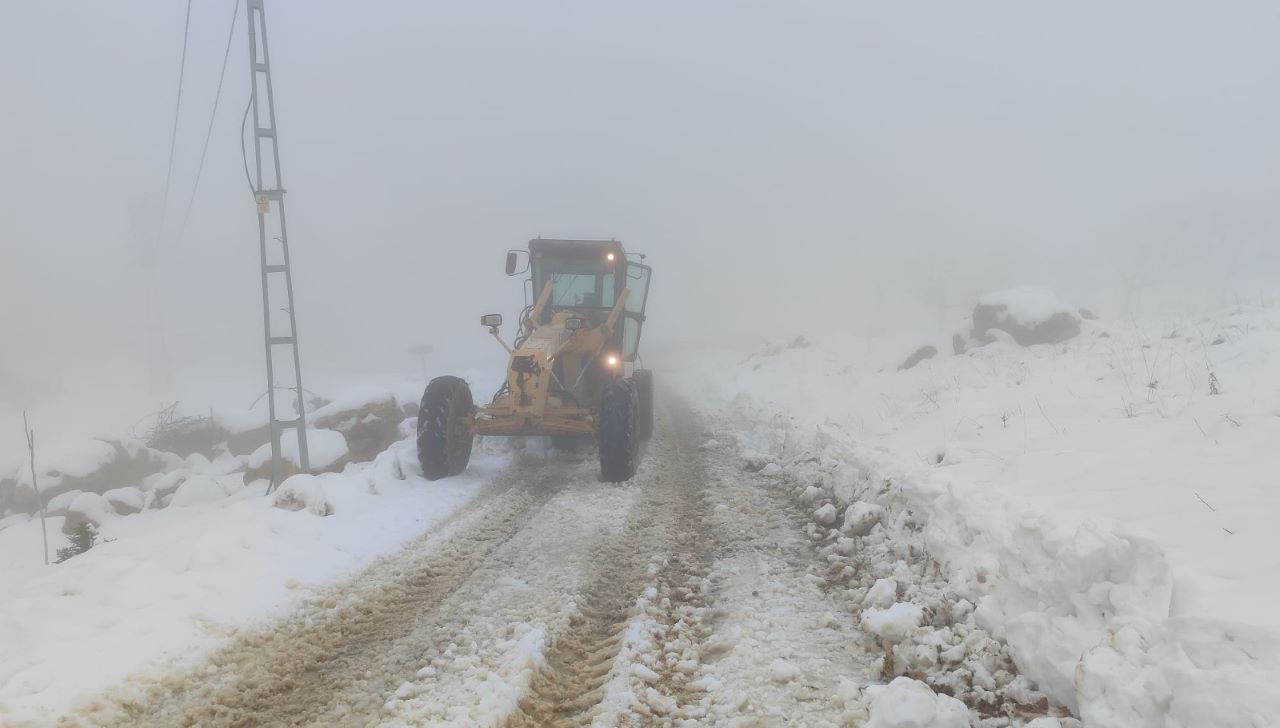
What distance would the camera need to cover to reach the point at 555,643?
351 centimetres

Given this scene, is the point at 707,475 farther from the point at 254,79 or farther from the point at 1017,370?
the point at 254,79

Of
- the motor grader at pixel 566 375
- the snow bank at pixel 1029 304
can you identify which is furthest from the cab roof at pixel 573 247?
the snow bank at pixel 1029 304

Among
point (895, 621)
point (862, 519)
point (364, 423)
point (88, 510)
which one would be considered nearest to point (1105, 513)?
point (895, 621)

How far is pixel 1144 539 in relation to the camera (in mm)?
2543

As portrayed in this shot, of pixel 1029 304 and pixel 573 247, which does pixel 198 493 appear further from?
pixel 1029 304

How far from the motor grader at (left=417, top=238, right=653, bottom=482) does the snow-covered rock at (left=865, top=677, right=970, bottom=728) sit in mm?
4801

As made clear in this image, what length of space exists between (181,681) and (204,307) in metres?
69.1

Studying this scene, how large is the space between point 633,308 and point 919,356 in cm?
960

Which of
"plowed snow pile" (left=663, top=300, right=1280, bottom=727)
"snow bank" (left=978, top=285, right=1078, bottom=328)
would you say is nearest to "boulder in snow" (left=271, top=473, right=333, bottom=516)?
"plowed snow pile" (left=663, top=300, right=1280, bottom=727)

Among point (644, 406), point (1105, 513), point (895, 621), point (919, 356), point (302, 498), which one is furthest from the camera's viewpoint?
point (919, 356)

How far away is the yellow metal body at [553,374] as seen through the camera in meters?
7.48

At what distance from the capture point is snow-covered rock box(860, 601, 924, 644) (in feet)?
10.5

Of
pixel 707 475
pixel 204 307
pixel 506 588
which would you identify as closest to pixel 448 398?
pixel 707 475

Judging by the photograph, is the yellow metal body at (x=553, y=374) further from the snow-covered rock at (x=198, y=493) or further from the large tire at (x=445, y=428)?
the snow-covered rock at (x=198, y=493)
